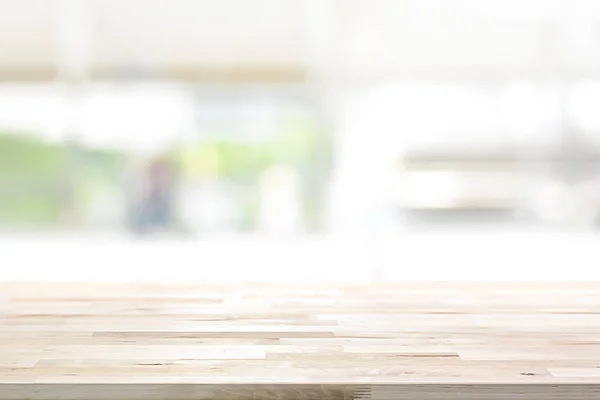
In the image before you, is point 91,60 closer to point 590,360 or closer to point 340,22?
point 340,22

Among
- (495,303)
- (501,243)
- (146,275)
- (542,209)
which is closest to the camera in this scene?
(495,303)

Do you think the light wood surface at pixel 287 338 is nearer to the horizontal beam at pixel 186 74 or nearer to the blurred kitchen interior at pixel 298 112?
the blurred kitchen interior at pixel 298 112

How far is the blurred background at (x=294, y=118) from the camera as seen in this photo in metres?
3.76

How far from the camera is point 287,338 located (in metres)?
0.68

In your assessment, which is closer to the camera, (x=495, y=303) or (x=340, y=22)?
(x=495, y=303)

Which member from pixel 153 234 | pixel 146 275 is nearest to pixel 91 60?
pixel 153 234

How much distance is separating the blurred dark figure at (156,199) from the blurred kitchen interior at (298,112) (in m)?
0.04

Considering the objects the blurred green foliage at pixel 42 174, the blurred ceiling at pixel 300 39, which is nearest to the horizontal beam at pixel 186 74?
the blurred ceiling at pixel 300 39

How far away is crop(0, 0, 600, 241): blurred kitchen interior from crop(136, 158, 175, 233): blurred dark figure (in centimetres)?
4

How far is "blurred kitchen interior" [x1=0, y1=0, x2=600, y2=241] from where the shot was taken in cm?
379

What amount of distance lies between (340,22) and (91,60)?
4.80 ft

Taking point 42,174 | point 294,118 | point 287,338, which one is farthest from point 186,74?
point 287,338

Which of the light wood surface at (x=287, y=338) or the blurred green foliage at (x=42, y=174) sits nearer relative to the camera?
the light wood surface at (x=287, y=338)

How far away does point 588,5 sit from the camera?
12.3 ft
